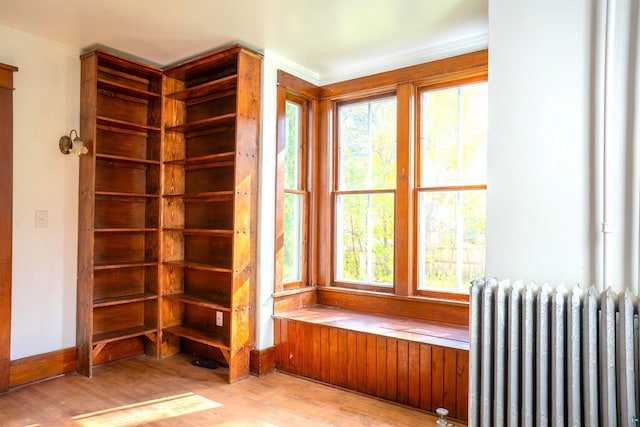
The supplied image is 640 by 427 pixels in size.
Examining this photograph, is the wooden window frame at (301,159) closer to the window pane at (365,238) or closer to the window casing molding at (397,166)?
the window casing molding at (397,166)

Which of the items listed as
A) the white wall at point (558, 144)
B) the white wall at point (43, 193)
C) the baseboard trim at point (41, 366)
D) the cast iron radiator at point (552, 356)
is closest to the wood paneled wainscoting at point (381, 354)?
the cast iron radiator at point (552, 356)

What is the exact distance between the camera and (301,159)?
4.01m

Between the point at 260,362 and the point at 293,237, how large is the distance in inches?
44.5

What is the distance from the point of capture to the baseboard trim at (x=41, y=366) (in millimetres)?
3107

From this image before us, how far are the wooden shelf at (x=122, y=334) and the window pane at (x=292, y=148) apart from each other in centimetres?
178

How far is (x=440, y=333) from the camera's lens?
9.91 feet

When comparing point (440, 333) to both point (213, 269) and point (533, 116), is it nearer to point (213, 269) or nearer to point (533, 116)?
point (533, 116)

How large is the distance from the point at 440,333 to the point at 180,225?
2.50 metres

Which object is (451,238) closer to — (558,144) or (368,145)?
(368,145)

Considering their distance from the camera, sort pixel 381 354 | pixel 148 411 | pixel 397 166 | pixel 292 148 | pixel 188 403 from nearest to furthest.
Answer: pixel 148 411 → pixel 188 403 → pixel 381 354 → pixel 397 166 → pixel 292 148

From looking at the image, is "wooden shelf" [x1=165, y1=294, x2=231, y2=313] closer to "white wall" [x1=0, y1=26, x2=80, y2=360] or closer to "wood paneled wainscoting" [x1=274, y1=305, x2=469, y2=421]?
"wood paneled wainscoting" [x1=274, y1=305, x2=469, y2=421]

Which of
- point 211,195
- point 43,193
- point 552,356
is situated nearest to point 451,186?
point 552,356

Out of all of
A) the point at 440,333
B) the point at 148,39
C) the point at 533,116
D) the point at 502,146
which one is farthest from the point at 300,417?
the point at 148,39

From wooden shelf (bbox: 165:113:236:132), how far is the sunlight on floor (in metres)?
2.13
